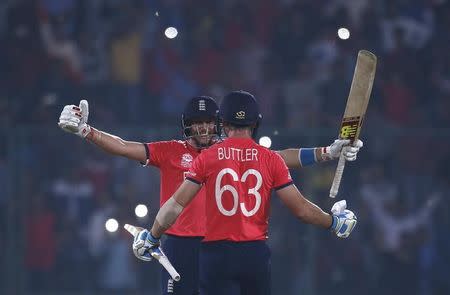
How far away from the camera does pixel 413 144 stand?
11922mm

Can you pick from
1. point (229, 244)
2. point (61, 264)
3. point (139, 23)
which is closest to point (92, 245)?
point (61, 264)

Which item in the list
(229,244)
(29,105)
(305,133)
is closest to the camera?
(229,244)

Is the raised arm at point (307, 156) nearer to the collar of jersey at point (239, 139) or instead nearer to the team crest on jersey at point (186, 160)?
the team crest on jersey at point (186, 160)

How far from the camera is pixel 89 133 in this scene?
306 inches

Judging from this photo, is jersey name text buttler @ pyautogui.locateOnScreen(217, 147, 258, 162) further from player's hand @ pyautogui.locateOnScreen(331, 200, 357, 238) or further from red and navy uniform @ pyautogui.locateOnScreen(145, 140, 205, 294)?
red and navy uniform @ pyautogui.locateOnScreen(145, 140, 205, 294)

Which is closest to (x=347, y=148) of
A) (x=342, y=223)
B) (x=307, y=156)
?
(x=307, y=156)

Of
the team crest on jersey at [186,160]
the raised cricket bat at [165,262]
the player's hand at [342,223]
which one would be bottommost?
the raised cricket bat at [165,262]

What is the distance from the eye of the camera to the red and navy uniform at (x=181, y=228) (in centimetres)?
788

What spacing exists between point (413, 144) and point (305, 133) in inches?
41.9

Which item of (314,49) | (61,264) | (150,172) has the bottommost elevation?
(61,264)

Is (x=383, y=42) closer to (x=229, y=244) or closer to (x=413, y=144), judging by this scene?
(x=413, y=144)

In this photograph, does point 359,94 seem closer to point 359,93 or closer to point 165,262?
point 359,93

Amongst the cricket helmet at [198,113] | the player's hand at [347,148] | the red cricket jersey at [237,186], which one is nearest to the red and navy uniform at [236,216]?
the red cricket jersey at [237,186]

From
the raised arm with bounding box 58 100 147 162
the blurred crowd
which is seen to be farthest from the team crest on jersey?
the blurred crowd
